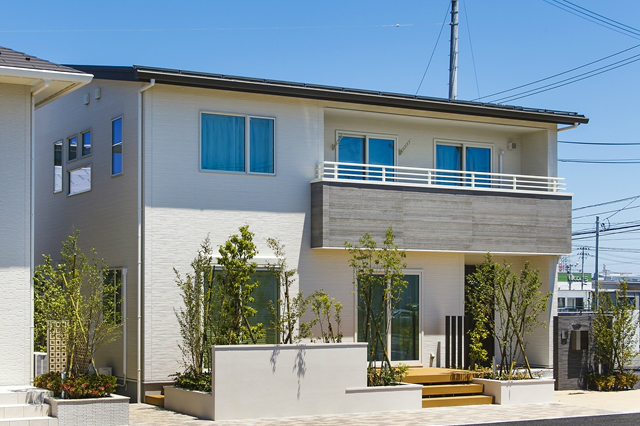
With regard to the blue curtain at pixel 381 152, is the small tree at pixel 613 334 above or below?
below

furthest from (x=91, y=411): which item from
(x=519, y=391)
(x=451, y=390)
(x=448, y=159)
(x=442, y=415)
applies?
(x=448, y=159)

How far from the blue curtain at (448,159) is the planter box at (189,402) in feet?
31.9

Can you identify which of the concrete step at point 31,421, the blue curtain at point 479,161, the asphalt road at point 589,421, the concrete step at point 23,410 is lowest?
the asphalt road at point 589,421

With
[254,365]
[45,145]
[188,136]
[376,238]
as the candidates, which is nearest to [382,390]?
[254,365]

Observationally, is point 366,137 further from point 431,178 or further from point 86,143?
point 86,143

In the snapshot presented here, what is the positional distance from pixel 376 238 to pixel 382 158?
9.60ft

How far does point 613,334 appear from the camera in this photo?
20.4 m

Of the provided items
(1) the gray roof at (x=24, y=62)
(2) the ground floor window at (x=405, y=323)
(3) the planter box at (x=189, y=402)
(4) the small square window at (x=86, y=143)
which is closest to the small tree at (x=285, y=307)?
(2) the ground floor window at (x=405, y=323)

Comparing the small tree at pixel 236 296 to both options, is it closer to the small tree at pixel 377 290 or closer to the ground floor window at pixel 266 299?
the ground floor window at pixel 266 299

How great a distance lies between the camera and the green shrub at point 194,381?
15.8 metres

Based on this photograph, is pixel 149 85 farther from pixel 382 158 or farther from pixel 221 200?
pixel 382 158

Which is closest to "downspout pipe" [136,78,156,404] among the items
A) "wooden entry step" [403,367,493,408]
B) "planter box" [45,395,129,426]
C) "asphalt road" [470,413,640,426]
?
"planter box" [45,395,129,426]

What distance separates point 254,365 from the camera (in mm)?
15289

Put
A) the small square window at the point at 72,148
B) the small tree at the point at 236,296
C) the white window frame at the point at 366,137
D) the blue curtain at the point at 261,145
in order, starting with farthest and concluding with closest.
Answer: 1. the white window frame at the point at 366,137
2. the small square window at the point at 72,148
3. the blue curtain at the point at 261,145
4. the small tree at the point at 236,296
